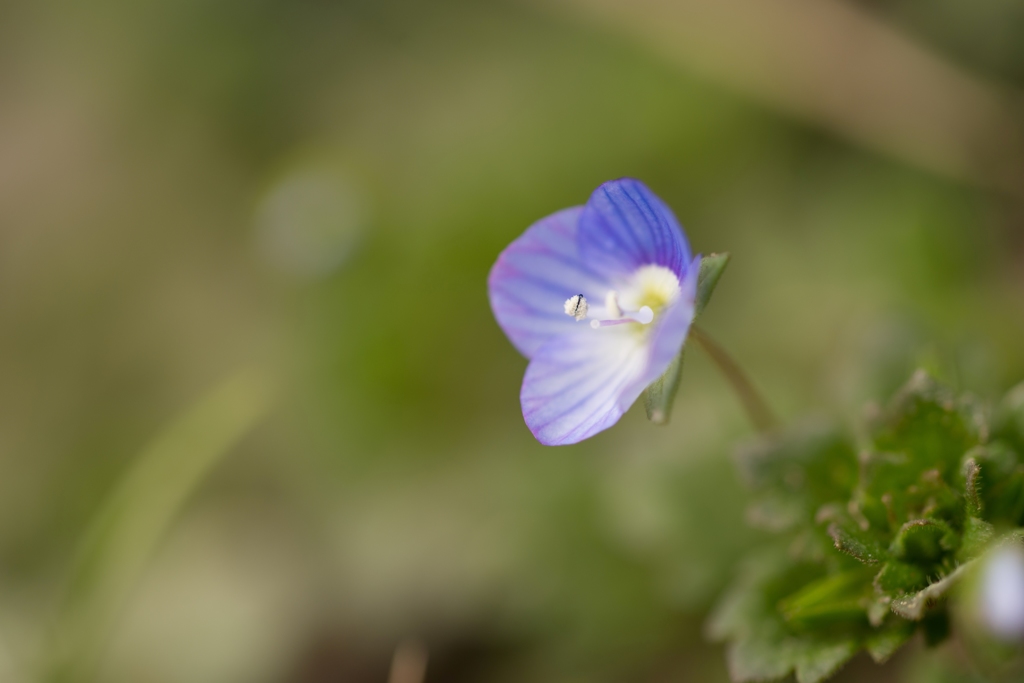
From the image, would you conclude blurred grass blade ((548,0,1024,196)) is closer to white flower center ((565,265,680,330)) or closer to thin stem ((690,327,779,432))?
thin stem ((690,327,779,432))

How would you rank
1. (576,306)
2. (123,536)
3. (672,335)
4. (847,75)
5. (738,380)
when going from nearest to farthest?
1. (672,335)
2. (576,306)
3. (738,380)
4. (123,536)
5. (847,75)

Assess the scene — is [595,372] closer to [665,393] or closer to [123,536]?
[665,393]

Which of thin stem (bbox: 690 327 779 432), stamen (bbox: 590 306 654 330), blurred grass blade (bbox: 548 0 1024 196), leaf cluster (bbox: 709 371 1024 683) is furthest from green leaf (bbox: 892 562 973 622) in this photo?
blurred grass blade (bbox: 548 0 1024 196)

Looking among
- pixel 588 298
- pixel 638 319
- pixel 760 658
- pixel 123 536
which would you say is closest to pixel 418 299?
pixel 123 536

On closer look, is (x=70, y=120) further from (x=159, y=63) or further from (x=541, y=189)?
(x=541, y=189)

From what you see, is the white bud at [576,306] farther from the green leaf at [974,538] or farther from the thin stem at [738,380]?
the green leaf at [974,538]
